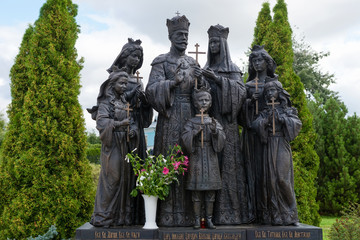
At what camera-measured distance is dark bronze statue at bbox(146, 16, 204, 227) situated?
7.09m

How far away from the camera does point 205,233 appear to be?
6.38 meters

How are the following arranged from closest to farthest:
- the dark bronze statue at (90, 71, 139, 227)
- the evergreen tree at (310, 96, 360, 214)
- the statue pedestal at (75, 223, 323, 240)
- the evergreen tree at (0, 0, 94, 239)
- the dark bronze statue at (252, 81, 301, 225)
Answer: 1. the statue pedestal at (75, 223, 323, 240)
2. the dark bronze statue at (90, 71, 139, 227)
3. the dark bronze statue at (252, 81, 301, 225)
4. the evergreen tree at (0, 0, 94, 239)
5. the evergreen tree at (310, 96, 360, 214)

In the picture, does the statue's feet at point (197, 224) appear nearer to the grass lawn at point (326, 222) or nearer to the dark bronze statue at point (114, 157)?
the dark bronze statue at point (114, 157)

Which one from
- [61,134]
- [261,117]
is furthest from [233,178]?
[61,134]

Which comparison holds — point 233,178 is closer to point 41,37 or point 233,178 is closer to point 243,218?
point 243,218

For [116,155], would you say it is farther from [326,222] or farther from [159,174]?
[326,222]

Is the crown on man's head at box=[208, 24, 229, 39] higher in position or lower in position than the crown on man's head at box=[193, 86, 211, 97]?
higher

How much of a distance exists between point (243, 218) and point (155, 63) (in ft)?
11.2

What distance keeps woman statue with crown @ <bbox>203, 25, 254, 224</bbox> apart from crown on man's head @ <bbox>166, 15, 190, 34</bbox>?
557 mm

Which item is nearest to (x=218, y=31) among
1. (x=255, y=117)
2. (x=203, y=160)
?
(x=255, y=117)

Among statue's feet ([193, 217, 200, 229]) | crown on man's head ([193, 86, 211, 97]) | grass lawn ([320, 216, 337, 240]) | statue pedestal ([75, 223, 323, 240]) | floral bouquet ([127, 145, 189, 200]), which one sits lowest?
grass lawn ([320, 216, 337, 240])

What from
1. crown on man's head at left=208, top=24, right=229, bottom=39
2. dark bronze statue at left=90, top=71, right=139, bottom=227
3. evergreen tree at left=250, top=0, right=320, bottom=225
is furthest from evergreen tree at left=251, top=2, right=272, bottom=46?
dark bronze statue at left=90, top=71, right=139, bottom=227

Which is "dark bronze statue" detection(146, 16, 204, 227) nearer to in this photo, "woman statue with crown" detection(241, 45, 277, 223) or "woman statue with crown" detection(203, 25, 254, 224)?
"woman statue with crown" detection(203, 25, 254, 224)

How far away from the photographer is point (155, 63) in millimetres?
7664
